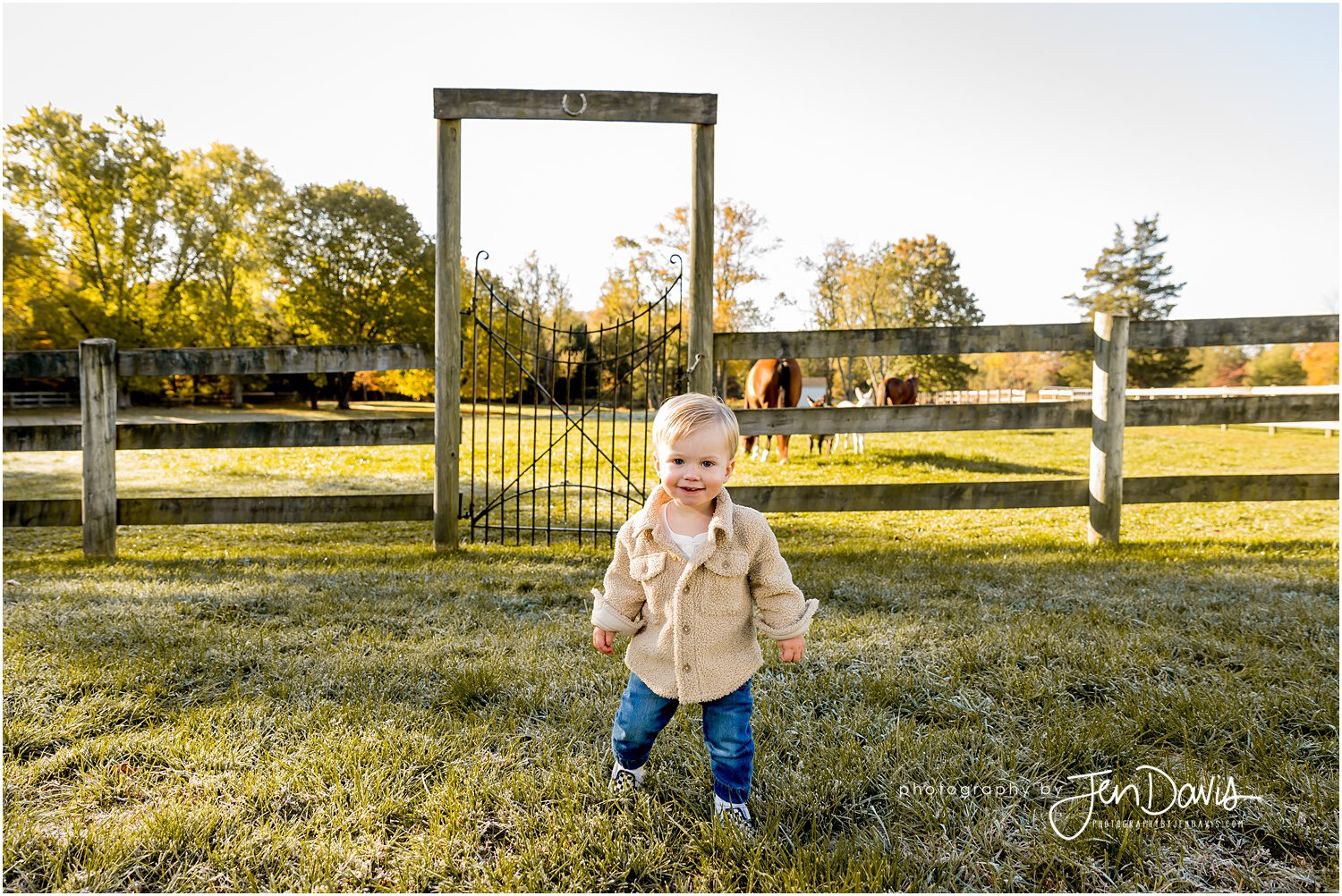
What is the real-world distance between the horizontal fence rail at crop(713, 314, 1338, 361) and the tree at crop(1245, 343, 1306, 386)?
33911 mm

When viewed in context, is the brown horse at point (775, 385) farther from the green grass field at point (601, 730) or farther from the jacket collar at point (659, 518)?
the jacket collar at point (659, 518)

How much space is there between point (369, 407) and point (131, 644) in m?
27.1

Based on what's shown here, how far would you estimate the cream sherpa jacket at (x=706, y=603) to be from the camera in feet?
7.63

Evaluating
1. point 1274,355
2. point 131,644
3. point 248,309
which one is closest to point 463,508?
point 131,644

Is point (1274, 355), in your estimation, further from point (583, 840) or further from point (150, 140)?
point (150, 140)

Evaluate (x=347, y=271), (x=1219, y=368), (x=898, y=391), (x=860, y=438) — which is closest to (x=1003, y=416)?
(x=860, y=438)

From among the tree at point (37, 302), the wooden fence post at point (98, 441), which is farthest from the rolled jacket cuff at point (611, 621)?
the tree at point (37, 302)

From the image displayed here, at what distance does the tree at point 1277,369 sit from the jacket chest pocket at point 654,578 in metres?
39.5

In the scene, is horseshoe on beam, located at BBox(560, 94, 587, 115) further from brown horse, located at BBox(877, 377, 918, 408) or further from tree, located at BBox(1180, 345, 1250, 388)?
tree, located at BBox(1180, 345, 1250, 388)

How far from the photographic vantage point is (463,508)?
8.30 meters

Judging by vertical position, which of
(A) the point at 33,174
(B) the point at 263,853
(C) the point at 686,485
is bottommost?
(B) the point at 263,853

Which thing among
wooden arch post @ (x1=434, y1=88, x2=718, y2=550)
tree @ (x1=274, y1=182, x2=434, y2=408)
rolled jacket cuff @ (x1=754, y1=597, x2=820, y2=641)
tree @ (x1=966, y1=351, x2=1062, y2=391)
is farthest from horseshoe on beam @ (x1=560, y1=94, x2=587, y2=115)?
tree @ (x1=966, y1=351, x2=1062, y2=391)

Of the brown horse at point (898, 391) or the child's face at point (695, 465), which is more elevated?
the brown horse at point (898, 391)

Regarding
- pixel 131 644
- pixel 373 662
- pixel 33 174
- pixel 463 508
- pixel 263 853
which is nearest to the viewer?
pixel 263 853
